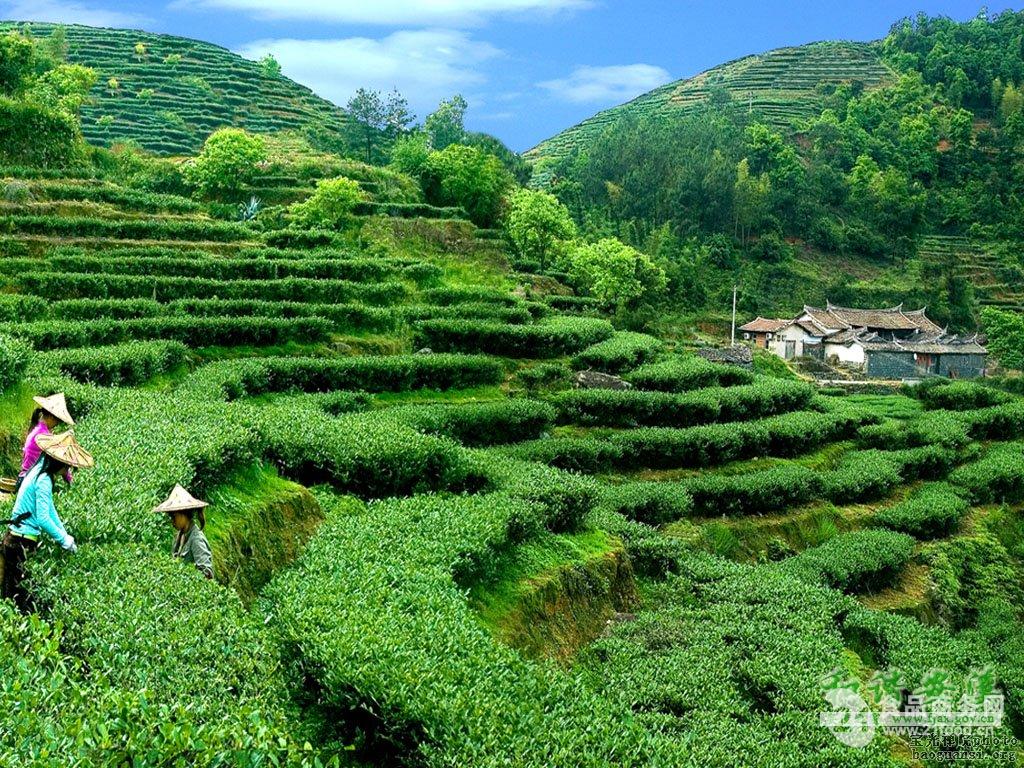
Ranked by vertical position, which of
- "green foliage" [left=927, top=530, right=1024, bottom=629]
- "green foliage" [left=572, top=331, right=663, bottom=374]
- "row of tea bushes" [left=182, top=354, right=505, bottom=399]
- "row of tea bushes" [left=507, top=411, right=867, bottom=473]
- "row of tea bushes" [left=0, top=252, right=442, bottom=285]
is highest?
"row of tea bushes" [left=0, top=252, right=442, bottom=285]

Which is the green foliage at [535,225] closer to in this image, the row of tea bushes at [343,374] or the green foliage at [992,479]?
the row of tea bushes at [343,374]

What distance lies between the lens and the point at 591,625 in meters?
12.2

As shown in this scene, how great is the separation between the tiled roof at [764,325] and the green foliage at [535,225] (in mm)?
18793

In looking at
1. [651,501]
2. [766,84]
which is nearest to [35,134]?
[651,501]

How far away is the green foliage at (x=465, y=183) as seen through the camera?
5119cm

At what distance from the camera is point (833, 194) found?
85812 millimetres

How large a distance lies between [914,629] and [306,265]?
2055cm

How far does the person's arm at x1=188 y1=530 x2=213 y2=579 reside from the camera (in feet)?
24.9

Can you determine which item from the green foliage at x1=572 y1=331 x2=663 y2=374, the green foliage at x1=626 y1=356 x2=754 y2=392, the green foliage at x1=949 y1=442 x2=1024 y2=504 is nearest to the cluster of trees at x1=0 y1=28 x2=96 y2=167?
the green foliage at x1=572 y1=331 x2=663 y2=374

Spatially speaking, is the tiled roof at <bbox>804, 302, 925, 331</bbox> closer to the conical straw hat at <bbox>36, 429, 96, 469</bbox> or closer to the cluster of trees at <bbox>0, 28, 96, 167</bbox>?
the cluster of trees at <bbox>0, 28, 96, 167</bbox>

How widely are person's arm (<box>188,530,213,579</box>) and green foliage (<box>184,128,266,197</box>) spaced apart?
38410 millimetres

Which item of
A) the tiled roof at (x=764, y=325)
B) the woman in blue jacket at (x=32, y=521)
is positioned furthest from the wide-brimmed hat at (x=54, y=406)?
the tiled roof at (x=764, y=325)

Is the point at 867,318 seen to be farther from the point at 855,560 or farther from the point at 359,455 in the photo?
the point at 359,455

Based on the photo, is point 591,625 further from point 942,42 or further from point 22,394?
point 942,42
